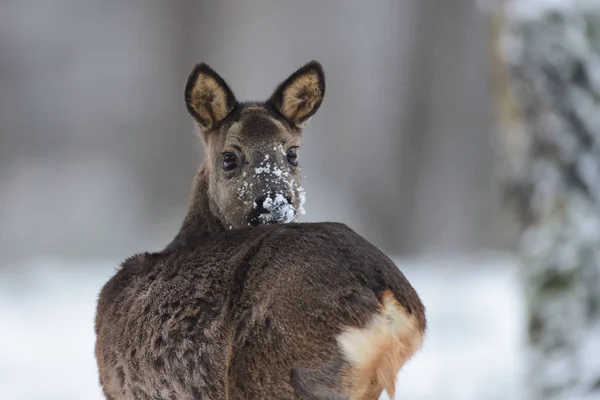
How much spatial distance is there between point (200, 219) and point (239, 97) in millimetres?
14206

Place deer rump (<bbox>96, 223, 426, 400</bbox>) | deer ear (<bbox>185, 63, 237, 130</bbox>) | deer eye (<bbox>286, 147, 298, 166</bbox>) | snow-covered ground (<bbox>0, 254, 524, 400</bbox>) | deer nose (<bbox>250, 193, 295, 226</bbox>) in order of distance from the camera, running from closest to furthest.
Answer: deer rump (<bbox>96, 223, 426, 400</bbox>)
deer nose (<bbox>250, 193, 295, 226</bbox>)
deer ear (<bbox>185, 63, 237, 130</bbox>)
deer eye (<bbox>286, 147, 298, 166</bbox>)
snow-covered ground (<bbox>0, 254, 524, 400</bbox>)

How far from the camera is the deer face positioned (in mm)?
5402

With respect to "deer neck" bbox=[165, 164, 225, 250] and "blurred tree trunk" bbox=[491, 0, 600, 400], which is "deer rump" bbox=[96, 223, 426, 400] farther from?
"blurred tree trunk" bbox=[491, 0, 600, 400]

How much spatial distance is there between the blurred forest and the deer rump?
13628 millimetres

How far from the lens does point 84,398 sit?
374 inches

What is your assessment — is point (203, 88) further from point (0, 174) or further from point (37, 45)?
point (37, 45)

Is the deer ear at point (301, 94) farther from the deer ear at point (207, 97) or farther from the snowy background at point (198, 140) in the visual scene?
the snowy background at point (198, 140)

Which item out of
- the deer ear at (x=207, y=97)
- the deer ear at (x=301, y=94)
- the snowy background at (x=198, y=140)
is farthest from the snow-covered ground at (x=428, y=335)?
the deer ear at (x=207, y=97)

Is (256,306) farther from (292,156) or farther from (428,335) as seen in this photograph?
(428,335)

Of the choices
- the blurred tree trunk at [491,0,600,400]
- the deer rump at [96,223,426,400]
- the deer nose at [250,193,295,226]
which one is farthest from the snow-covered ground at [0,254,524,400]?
the deer rump at [96,223,426,400]

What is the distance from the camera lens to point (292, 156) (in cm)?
577

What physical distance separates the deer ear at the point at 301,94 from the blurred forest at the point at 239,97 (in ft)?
40.7

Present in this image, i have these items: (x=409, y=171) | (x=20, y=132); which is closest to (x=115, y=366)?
(x=409, y=171)

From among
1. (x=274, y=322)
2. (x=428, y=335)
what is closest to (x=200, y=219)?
(x=274, y=322)
